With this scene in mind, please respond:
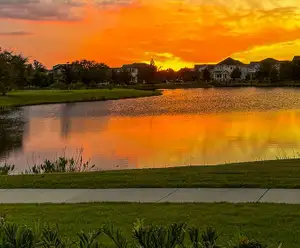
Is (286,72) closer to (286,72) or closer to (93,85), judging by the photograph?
(286,72)

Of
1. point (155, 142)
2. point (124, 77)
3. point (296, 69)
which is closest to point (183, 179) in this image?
point (155, 142)

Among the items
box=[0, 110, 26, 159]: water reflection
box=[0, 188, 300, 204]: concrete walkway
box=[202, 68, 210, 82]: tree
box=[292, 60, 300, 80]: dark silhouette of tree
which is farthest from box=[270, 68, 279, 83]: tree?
box=[0, 188, 300, 204]: concrete walkway

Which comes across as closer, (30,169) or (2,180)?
(2,180)

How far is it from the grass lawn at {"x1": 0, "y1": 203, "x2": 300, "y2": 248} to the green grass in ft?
6.44

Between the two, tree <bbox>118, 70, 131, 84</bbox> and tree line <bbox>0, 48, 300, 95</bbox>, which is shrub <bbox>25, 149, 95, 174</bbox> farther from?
tree <bbox>118, 70, 131, 84</bbox>

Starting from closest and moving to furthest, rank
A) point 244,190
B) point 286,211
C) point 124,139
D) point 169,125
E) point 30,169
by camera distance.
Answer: point 286,211 → point 244,190 → point 30,169 → point 124,139 → point 169,125

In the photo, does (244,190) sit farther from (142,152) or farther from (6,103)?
(6,103)

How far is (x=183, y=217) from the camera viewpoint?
751 cm

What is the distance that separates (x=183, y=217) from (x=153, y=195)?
6.88 ft

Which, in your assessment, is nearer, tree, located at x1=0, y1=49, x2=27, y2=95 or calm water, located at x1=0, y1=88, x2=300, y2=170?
calm water, located at x1=0, y1=88, x2=300, y2=170

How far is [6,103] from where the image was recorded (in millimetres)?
63906

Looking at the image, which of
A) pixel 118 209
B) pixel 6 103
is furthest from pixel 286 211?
pixel 6 103

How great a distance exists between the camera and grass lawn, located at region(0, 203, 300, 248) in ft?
21.7

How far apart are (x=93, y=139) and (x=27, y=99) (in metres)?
49.1
